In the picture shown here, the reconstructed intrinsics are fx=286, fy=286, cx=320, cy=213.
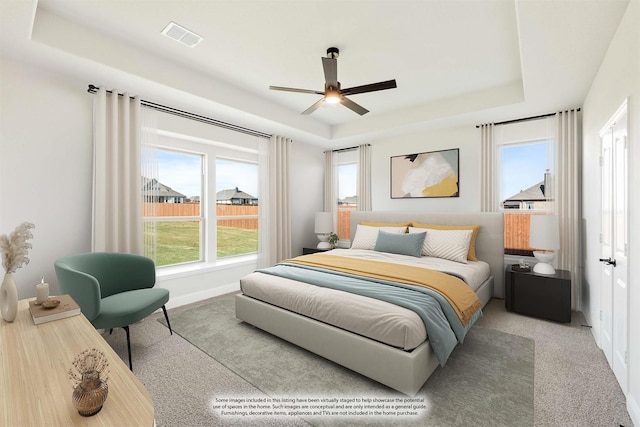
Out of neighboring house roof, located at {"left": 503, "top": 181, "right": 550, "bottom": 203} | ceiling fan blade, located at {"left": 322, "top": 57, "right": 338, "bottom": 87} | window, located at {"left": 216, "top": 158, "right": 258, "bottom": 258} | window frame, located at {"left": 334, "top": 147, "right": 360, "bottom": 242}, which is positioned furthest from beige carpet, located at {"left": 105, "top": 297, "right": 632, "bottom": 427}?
window frame, located at {"left": 334, "top": 147, "right": 360, "bottom": 242}

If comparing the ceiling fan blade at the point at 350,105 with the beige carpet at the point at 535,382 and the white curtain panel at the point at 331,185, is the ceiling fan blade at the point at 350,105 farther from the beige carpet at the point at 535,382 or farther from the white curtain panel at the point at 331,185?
the white curtain panel at the point at 331,185

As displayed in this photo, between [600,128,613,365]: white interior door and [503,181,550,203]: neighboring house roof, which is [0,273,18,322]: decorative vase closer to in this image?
[600,128,613,365]: white interior door

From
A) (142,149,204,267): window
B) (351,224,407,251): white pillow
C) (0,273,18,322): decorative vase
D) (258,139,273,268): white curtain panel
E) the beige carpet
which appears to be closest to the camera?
(0,273,18,322): decorative vase

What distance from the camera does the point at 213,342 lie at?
2629mm

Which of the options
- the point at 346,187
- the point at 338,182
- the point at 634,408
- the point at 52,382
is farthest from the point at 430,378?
the point at 338,182

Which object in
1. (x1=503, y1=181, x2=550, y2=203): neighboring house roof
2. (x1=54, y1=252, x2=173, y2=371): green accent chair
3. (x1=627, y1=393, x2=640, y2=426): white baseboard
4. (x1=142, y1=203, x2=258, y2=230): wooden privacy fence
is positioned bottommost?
(x1=627, y1=393, x2=640, y2=426): white baseboard

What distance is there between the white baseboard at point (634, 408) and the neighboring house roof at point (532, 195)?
253 cm

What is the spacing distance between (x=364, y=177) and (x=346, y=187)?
51 cm

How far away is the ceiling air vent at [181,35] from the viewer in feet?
7.89

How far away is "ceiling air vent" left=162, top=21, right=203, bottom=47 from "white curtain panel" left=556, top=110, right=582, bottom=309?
164 inches

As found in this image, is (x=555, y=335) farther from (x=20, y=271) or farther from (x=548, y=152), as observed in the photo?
(x=20, y=271)

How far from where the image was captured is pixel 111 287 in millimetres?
2684

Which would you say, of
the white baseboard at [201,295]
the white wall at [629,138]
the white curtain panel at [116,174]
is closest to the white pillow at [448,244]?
the white wall at [629,138]

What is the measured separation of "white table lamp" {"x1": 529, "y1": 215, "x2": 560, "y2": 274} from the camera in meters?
3.19
